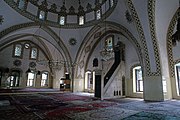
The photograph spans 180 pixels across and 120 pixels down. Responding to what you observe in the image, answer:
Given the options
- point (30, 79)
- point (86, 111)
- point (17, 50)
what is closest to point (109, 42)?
point (86, 111)

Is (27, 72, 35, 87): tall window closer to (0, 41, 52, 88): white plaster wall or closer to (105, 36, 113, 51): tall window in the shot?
(0, 41, 52, 88): white plaster wall

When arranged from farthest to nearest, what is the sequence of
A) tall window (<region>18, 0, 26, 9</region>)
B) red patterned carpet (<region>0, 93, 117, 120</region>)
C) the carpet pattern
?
tall window (<region>18, 0, 26, 9</region>) → red patterned carpet (<region>0, 93, 117, 120</region>) → the carpet pattern

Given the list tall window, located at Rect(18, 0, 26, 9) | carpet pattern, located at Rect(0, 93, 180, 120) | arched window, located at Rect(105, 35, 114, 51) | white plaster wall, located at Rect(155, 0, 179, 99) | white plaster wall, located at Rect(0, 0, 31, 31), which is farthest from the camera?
arched window, located at Rect(105, 35, 114, 51)

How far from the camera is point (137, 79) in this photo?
826cm

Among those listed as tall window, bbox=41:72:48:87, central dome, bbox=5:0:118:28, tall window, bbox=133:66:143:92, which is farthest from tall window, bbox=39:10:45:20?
tall window, bbox=133:66:143:92

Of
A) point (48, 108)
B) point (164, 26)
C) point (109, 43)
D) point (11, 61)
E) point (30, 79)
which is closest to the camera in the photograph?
point (48, 108)

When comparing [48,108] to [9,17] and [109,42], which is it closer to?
[9,17]

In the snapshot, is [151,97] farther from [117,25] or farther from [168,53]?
[117,25]

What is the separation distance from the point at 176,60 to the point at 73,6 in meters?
9.31

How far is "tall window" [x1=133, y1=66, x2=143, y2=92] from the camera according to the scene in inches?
318

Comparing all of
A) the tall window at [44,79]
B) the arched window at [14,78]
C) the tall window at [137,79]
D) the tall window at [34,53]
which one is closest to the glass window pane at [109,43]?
the tall window at [137,79]

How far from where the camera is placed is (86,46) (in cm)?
1179

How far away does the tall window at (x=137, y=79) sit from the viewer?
8086mm

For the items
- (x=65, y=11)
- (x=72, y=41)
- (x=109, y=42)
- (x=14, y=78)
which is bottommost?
(x=14, y=78)
